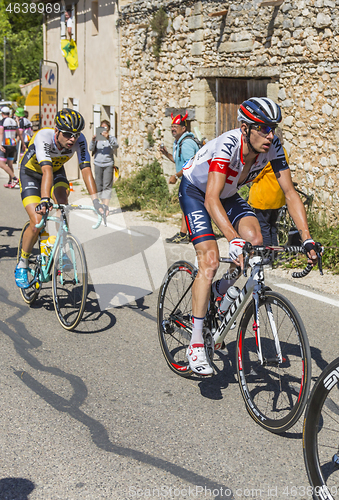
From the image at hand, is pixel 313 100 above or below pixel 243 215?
above

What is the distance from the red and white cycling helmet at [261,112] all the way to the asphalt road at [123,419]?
1698 millimetres

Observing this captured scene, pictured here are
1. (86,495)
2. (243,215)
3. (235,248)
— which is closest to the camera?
(86,495)

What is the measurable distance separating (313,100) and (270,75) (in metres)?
1.22

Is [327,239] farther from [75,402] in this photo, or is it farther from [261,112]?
[75,402]

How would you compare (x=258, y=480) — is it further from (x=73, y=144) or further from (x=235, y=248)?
(x=73, y=144)

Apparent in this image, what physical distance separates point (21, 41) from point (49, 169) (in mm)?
46835

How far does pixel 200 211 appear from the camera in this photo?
4.07 meters

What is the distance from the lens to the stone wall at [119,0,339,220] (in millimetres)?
9641

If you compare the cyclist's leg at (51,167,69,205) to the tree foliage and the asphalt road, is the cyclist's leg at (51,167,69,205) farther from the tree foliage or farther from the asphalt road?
the tree foliage

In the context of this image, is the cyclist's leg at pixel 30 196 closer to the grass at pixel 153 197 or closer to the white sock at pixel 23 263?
the white sock at pixel 23 263

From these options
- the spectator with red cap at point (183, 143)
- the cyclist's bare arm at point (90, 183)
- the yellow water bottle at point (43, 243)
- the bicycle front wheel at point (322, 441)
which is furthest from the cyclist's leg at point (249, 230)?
the spectator with red cap at point (183, 143)

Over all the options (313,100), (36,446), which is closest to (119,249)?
(313,100)

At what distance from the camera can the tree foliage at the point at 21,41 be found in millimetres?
44875

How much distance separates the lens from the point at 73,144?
5664 mm
